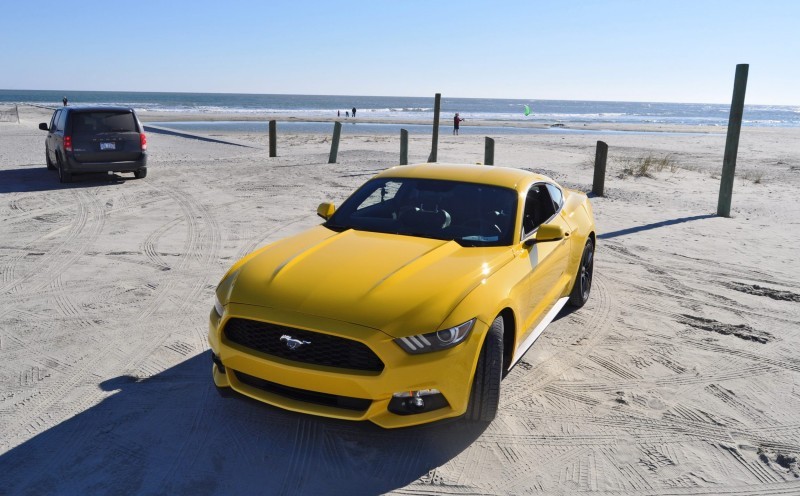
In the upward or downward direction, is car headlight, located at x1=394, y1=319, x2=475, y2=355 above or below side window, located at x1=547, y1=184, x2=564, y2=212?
below

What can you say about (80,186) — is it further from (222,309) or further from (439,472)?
(439,472)

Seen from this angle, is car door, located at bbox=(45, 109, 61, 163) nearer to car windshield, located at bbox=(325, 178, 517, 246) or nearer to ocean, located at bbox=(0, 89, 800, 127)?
car windshield, located at bbox=(325, 178, 517, 246)

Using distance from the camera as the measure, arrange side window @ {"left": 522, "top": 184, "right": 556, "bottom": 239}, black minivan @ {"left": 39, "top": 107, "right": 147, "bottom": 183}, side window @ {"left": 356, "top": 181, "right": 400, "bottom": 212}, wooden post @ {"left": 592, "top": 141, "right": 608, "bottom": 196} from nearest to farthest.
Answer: side window @ {"left": 522, "top": 184, "right": 556, "bottom": 239} < side window @ {"left": 356, "top": 181, "right": 400, "bottom": 212} < black minivan @ {"left": 39, "top": 107, "right": 147, "bottom": 183} < wooden post @ {"left": 592, "top": 141, "right": 608, "bottom": 196}

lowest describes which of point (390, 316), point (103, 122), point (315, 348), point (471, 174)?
point (315, 348)

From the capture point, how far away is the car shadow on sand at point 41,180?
13203 millimetres

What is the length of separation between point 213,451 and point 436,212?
2.42 metres

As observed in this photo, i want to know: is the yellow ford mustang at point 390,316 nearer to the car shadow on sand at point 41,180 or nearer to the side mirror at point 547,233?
the side mirror at point 547,233

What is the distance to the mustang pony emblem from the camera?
3611mm

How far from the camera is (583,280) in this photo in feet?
21.7

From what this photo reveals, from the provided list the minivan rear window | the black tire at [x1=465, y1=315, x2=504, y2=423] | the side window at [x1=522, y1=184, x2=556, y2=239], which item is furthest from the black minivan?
the black tire at [x1=465, y1=315, x2=504, y2=423]

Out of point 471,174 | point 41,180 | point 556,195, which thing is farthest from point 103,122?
point 556,195

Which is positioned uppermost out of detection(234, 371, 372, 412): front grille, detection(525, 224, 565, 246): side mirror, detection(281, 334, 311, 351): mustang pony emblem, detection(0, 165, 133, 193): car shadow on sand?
detection(525, 224, 565, 246): side mirror

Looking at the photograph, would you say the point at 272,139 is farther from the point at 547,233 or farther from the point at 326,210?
the point at 547,233

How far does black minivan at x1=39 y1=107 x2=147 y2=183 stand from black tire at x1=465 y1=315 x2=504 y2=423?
1218 cm
